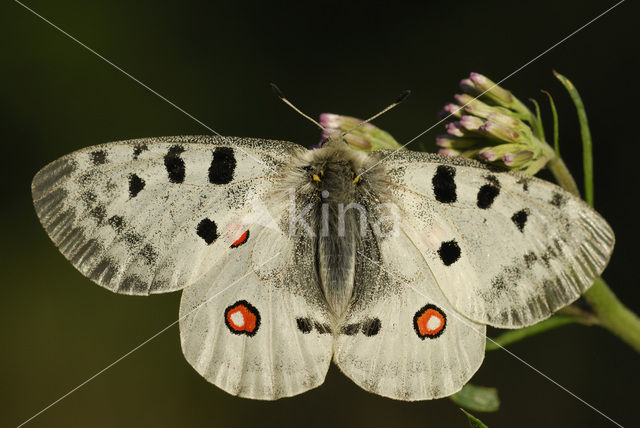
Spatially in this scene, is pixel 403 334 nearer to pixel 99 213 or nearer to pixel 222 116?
pixel 99 213

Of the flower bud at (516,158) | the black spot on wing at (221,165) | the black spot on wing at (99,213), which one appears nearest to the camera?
the black spot on wing at (99,213)

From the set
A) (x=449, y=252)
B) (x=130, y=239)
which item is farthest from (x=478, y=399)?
(x=130, y=239)

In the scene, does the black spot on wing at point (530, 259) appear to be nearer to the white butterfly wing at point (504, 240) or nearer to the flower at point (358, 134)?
the white butterfly wing at point (504, 240)

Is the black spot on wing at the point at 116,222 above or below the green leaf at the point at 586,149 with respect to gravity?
below

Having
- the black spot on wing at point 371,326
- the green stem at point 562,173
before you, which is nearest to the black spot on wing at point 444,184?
the black spot on wing at point 371,326

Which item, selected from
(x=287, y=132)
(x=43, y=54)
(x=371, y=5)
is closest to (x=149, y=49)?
(x=43, y=54)

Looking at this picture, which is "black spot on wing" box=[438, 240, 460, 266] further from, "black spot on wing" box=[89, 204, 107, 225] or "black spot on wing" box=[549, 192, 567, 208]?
"black spot on wing" box=[89, 204, 107, 225]

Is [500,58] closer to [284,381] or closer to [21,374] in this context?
[284,381]
